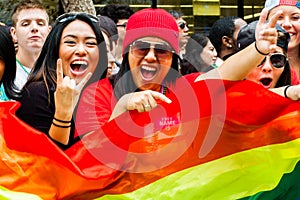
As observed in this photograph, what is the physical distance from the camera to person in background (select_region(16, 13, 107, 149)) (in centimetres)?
357

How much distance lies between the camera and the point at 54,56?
3984 mm

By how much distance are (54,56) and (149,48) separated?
535 millimetres

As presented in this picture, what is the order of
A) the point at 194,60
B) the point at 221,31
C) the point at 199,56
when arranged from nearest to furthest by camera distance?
the point at 194,60, the point at 199,56, the point at 221,31

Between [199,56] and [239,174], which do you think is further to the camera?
[199,56]

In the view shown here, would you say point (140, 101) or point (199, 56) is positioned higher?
point (140, 101)

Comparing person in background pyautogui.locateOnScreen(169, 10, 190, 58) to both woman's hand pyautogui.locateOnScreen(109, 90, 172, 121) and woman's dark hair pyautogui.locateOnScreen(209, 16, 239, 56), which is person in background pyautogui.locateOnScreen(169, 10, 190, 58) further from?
woman's hand pyautogui.locateOnScreen(109, 90, 172, 121)

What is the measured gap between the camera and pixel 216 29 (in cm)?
665

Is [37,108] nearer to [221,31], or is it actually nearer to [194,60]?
[194,60]

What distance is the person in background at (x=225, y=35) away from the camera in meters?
6.46

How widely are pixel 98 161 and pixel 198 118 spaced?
475 mm

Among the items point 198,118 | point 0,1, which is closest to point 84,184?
point 198,118

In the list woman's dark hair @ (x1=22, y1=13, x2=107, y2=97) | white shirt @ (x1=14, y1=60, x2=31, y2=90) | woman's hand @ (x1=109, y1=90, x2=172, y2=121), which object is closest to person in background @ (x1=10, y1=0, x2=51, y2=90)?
white shirt @ (x1=14, y1=60, x2=31, y2=90)

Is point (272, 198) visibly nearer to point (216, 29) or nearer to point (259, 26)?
point (259, 26)

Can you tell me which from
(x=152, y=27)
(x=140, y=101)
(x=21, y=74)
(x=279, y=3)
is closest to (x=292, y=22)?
(x=279, y=3)
